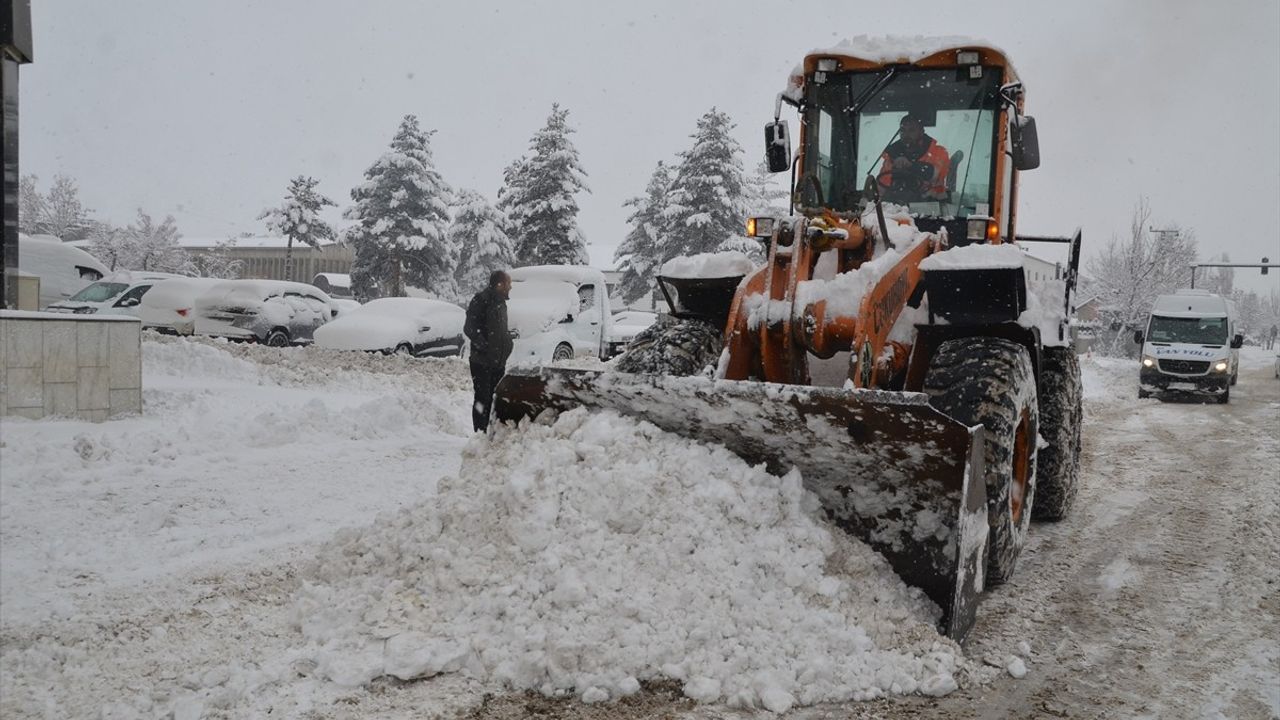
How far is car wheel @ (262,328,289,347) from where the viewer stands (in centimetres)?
1659

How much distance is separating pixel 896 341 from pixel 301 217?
4314 cm

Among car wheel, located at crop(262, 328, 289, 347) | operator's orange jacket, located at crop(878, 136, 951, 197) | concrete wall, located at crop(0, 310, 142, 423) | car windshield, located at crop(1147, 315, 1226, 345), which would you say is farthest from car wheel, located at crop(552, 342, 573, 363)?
car windshield, located at crop(1147, 315, 1226, 345)

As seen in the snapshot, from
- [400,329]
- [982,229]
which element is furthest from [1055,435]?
[400,329]

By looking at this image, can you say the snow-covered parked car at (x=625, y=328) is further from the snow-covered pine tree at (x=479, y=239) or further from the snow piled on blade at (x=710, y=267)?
the snow-covered pine tree at (x=479, y=239)

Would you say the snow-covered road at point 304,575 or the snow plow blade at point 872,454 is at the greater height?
the snow plow blade at point 872,454

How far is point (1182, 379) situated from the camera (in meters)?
18.8

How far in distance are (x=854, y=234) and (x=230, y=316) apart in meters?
14.0

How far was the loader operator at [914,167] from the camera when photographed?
5824 millimetres

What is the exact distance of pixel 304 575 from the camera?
418 centimetres

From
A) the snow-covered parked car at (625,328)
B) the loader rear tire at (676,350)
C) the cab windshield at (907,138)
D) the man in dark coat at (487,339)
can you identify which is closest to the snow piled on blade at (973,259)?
the cab windshield at (907,138)

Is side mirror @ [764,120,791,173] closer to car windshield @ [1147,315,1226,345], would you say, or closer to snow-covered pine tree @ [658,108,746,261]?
car windshield @ [1147,315,1226,345]

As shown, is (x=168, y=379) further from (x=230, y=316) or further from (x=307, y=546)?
(x=307, y=546)

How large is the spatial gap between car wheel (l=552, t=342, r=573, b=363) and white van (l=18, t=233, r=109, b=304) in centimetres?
1462

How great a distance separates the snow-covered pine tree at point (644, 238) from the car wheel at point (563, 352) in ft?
70.0
